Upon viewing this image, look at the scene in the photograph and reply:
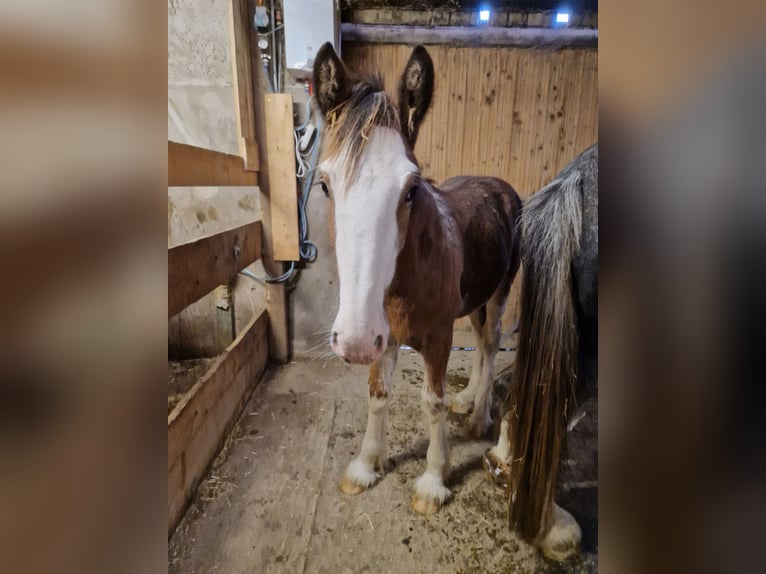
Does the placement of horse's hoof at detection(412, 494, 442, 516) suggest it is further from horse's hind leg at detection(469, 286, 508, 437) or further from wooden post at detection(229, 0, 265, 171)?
wooden post at detection(229, 0, 265, 171)

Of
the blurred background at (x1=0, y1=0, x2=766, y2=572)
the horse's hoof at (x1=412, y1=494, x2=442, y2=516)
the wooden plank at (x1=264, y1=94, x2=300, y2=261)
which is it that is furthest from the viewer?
the wooden plank at (x1=264, y1=94, x2=300, y2=261)

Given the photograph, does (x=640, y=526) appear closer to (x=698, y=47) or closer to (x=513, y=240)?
(x=698, y=47)

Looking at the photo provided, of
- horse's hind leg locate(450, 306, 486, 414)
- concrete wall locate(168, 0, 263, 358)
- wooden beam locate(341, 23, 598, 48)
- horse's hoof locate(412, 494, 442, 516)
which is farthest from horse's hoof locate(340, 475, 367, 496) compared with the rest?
wooden beam locate(341, 23, 598, 48)

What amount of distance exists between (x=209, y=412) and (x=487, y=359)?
2.27 feet

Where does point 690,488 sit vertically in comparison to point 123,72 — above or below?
below

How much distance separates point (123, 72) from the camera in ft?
0.54

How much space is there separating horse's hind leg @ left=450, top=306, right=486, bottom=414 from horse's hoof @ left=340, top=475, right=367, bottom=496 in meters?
0.37

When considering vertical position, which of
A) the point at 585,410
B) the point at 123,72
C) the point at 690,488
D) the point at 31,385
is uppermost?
the point at 123,72

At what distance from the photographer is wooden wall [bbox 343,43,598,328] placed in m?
0.73

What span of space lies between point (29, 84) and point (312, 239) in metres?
0.89

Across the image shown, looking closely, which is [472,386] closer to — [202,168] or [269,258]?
[269,258]

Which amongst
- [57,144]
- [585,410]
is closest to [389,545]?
[585,410]

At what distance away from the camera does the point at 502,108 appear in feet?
3.02

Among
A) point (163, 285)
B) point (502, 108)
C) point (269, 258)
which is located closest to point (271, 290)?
point (269, 258)
